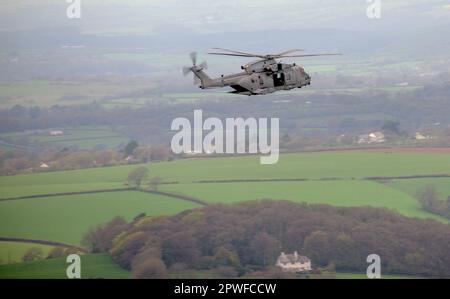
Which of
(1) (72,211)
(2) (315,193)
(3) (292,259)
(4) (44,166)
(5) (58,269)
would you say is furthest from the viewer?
(4) (44,166)

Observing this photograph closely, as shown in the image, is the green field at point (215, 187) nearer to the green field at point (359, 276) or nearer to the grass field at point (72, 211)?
the grass field at point (72, 211)

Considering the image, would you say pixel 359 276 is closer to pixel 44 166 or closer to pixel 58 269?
pixel 58 269

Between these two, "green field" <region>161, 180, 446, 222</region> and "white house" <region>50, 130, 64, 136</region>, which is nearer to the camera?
"green field" <region>161, 180, 446, 222</region>
